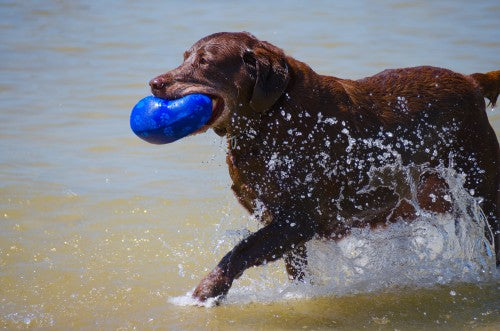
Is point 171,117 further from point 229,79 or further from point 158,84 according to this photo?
point 229,79

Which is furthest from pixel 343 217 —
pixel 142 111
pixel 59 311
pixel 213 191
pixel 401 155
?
pixel 213 191

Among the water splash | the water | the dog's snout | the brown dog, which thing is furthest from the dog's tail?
the dog's snout

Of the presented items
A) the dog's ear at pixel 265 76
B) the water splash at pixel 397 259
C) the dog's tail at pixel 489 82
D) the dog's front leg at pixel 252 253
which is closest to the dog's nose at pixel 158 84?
the dog's ear at pixel 265 76

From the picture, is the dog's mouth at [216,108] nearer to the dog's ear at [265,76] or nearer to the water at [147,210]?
the dog's ear at [265,76]

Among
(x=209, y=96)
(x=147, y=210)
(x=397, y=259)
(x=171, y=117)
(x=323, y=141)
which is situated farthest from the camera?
(x=147, y=210)

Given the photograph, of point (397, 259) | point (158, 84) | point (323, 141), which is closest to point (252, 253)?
point (323, 141)

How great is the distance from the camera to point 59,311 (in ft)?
16.7

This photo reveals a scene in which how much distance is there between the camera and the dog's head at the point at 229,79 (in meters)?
4.87

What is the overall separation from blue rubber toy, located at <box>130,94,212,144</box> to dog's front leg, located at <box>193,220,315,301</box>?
2.30 ft

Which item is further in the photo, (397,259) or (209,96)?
(397,259)

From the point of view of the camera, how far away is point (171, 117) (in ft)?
15.7

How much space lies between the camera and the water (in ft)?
16.8

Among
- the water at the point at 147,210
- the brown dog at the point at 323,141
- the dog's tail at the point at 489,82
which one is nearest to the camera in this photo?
the brown dog at the point at 323,141

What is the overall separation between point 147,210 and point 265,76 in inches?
101
